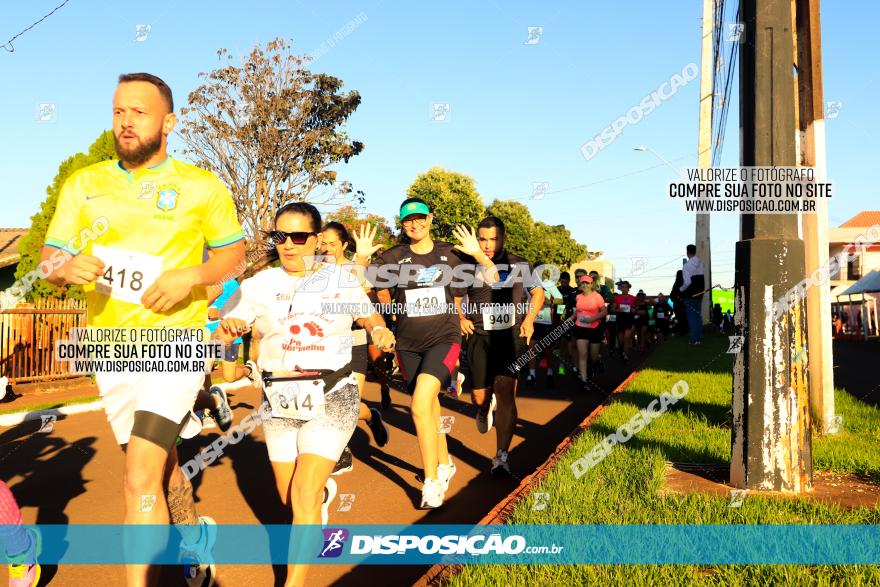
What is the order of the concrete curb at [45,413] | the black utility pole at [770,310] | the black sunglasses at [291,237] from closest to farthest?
the black sunglasses at [291,237], the black utility pole at [770,310], the concrete curb at [45,413]

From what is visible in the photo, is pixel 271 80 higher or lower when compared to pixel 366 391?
higher

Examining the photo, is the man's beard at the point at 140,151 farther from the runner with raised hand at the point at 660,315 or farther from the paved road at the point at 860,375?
the runner with raised hand at the point at 660,315

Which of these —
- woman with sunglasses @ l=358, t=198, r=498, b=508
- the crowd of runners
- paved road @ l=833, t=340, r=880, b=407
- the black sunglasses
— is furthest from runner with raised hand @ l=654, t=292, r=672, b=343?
the black sunglasses

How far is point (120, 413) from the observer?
12.7 ft

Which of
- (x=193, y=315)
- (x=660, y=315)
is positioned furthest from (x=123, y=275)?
(x=660, y=315)

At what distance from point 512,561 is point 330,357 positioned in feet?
4.88

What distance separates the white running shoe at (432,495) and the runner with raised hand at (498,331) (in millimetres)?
1353

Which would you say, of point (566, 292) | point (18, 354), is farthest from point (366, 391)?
point (18, 354)

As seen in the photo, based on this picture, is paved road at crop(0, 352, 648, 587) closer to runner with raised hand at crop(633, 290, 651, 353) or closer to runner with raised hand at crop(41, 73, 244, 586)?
runner with raised hand at crop(41, 73, 244, 586)

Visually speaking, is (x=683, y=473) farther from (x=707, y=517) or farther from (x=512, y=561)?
(x=512, y=561)

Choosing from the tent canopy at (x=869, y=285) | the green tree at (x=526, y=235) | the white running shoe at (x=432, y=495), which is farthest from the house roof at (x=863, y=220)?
the white running shoe at (x=432, y=495)

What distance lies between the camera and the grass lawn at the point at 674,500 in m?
3.70

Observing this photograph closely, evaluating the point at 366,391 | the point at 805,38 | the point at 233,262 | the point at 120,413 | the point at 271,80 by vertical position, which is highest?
the point at 271,80

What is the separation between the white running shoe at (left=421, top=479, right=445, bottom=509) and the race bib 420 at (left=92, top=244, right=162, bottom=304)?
296 cm
